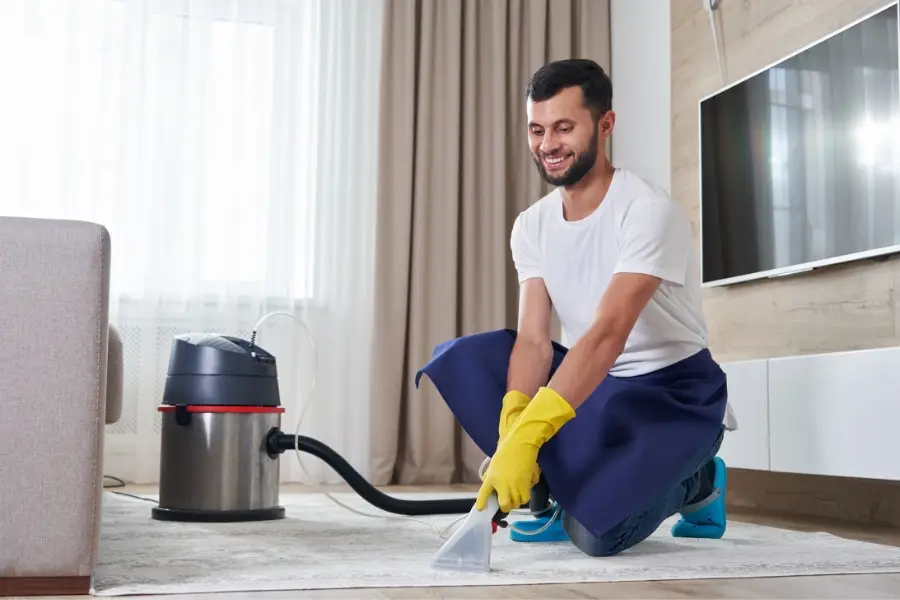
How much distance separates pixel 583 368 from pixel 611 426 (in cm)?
18

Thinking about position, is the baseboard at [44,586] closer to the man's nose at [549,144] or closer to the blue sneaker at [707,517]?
the man's nose at [549,144]

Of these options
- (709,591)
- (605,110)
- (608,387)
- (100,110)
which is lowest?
(709,591)

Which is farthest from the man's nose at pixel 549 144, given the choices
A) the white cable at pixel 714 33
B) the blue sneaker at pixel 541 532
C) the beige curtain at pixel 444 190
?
the beige curtain at pixel 444 190

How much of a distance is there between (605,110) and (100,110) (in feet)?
8.53

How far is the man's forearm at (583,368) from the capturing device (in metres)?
1.66

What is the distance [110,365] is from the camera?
2.65 m

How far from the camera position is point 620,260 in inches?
69.6

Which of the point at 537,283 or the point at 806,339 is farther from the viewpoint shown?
the point at 806,339

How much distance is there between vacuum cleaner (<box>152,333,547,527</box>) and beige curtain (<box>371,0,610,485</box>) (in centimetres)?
160

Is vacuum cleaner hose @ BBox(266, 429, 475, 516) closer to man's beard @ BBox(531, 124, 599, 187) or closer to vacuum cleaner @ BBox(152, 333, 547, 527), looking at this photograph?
vacuum cleaner @ BBox(152, 333, 547, 527)

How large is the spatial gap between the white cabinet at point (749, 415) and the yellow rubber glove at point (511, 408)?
1158 mm

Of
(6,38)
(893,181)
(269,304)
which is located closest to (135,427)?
(269,304)

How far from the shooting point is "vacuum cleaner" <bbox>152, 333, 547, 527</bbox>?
7.82 ft

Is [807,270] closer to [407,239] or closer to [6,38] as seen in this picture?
[407,239]
